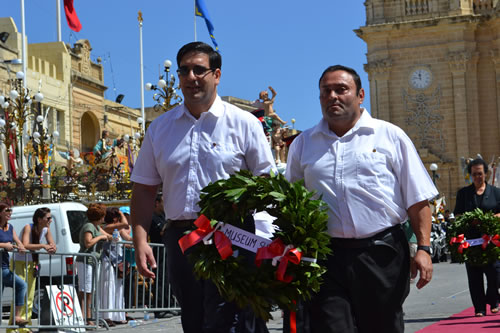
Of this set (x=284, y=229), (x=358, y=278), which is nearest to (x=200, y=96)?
(x=284, y=229)

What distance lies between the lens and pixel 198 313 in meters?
5.76

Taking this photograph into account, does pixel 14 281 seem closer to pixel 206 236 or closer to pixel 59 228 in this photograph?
pixel 59 228

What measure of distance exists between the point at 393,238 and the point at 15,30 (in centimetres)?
5076

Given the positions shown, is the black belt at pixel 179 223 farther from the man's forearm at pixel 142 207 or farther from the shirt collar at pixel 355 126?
the shirt collar at pixel 355 126

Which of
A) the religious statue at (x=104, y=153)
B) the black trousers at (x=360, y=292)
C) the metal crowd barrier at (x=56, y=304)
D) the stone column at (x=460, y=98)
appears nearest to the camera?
the black trousers at (x=360, y=292)

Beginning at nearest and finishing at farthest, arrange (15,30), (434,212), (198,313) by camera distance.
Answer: (198,313) → (434,212) → (15,30)

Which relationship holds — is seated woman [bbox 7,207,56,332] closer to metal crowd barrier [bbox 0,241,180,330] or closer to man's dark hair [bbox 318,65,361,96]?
metal crowd barrier [bbox 0,241,180,330]

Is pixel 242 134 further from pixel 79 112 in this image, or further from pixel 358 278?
pixel 79 112

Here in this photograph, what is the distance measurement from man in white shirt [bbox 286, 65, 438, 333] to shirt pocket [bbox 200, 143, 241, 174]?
36 centimetres

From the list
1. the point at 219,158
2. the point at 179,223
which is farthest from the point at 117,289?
the point at 219,158

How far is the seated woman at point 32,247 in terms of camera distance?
11.9 m

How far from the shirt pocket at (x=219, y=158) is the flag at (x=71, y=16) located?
36.5 meters

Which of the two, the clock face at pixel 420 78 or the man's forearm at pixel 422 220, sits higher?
the clock face at pixel 420 78

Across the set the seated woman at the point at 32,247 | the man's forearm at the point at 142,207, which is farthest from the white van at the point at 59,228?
the man's forearm at the point at 142,207
